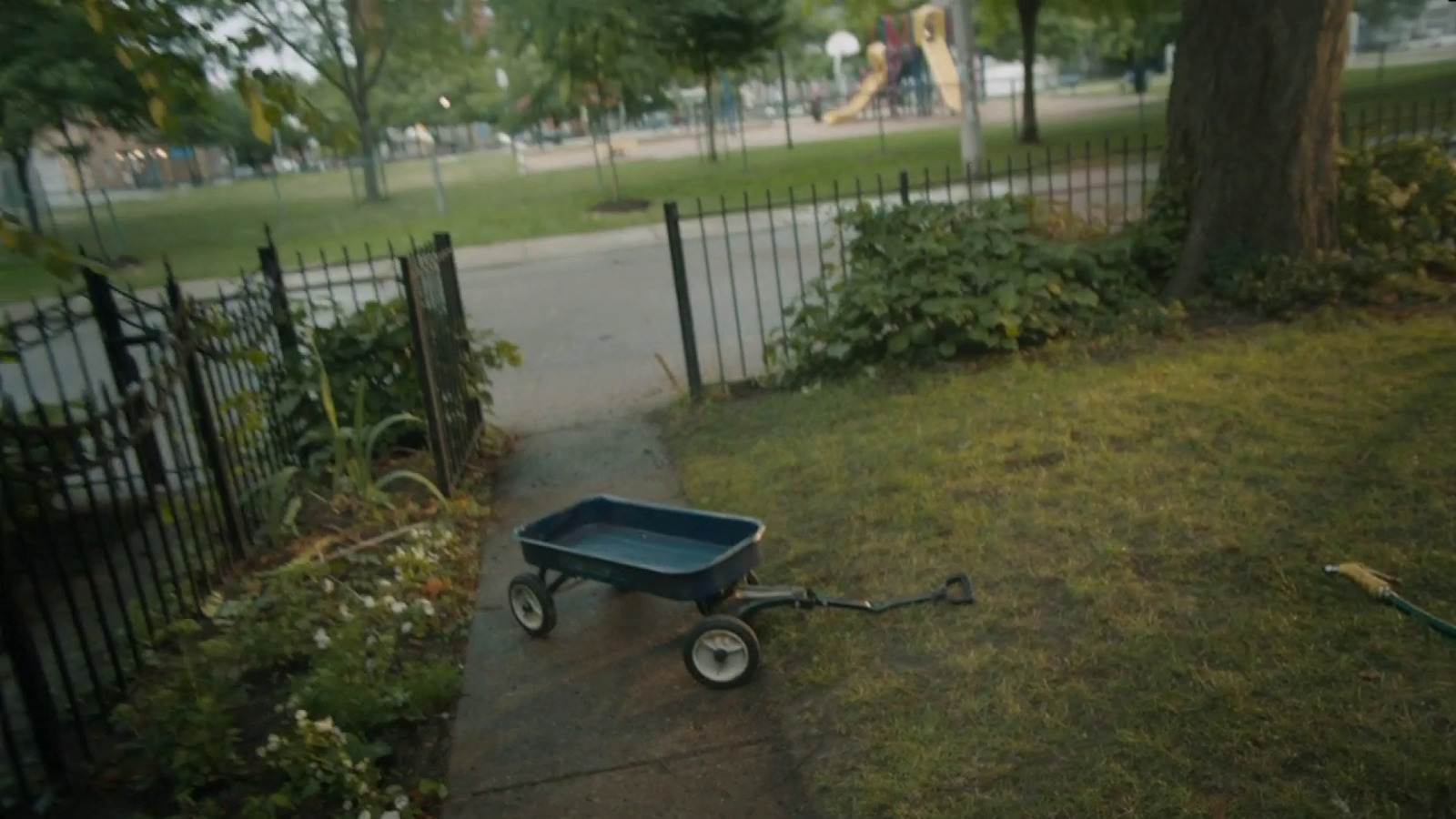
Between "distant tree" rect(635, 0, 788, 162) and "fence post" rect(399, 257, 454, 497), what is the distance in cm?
1366

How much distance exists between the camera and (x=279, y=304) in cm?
646

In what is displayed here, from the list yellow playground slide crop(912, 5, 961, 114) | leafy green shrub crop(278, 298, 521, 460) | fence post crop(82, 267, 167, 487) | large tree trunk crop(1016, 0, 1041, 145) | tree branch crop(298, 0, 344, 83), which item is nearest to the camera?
fence post crop(82, 267, 167, 487)

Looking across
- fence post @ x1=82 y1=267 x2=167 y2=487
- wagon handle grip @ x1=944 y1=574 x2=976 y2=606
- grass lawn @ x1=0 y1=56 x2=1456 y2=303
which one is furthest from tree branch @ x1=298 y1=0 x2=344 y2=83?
wagon handle grip @ x1=944 y1=574 x2=976 y2=606

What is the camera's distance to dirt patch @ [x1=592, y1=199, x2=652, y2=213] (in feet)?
68.8

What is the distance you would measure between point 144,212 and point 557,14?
6.15 meters

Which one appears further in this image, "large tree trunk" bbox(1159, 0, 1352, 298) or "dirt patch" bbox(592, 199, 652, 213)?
"dirt patch" bbox(592, 199, 652, 213)

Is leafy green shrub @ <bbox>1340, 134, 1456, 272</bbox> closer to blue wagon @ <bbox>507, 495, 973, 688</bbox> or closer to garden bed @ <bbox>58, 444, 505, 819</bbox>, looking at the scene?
blue wagon @ <bbox>507, 495, 973, 688</bbox>

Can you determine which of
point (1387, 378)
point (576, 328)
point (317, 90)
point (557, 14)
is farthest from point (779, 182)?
point (1387, 378)

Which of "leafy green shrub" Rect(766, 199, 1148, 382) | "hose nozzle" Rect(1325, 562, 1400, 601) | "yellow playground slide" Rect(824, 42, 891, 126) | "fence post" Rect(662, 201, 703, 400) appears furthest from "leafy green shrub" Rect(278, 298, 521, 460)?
"yellow playground slide" Rect(824, 42, 891, 126)

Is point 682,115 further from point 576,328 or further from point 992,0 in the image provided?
point 576,328

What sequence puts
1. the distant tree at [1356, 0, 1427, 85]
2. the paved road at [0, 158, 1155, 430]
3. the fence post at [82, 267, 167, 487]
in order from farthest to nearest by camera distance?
the distant tree at [1356, 0, 1427, 85] < the paved road at [0, 158, 1155, 430] < the fence post at [82, 267, 167, 487]

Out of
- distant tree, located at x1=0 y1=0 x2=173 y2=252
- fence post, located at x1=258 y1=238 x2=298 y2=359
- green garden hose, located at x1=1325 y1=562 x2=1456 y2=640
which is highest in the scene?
distant tree, located at x1=0 y1=0 x2=173 y2=252

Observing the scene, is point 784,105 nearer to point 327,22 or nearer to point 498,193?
point 498,193

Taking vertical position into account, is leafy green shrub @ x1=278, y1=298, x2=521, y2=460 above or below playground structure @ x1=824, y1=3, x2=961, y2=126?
below
